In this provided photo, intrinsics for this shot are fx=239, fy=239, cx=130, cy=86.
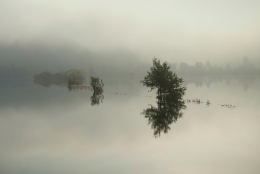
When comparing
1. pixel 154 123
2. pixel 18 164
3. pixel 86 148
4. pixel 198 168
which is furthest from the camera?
pixel 154 123

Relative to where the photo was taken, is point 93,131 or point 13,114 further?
point 13,114

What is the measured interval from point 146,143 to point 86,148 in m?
4.76

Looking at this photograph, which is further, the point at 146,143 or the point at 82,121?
the point at 82,121

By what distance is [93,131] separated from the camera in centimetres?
2339

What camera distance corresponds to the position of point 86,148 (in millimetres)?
18406

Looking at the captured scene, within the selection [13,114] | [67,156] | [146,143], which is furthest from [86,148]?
[13,114]

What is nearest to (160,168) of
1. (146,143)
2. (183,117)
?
(146,143)

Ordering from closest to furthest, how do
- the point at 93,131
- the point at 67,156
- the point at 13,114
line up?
the point at 67,156, the point at 93,131, the point at 13,114

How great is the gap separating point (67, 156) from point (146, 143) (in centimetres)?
626

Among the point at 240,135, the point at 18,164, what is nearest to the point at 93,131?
the point at 18,164

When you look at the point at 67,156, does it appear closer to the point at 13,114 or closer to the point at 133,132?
the point at 133,132

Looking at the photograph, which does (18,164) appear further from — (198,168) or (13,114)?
(13,114)

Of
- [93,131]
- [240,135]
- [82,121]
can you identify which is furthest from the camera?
[82,121]

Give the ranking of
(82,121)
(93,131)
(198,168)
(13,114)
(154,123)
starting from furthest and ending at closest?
(13,114), (82,121), (154,123), (93,131), (198,168)
